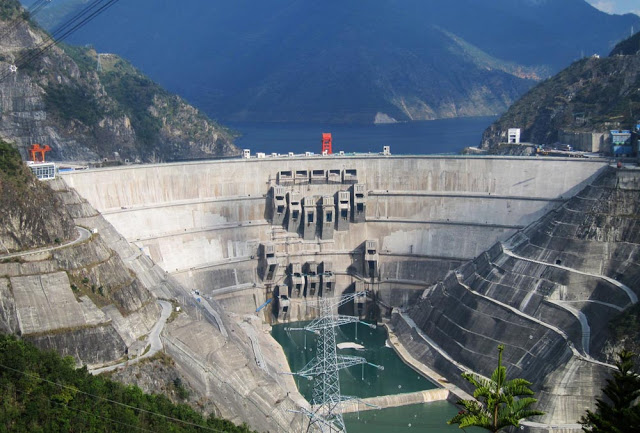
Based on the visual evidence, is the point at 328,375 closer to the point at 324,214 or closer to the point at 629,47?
the point at 324,214

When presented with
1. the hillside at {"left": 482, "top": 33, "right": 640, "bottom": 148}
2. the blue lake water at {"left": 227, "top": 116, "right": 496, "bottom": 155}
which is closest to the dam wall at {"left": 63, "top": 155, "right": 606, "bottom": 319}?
the hillside at {"left": 482, "top": 33, "right": 640, "bottom": 148}

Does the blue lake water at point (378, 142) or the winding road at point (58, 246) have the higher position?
the blue lake water at point (378, 142)

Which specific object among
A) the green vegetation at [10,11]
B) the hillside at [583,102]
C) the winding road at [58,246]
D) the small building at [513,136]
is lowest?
the winding road at [58,246]

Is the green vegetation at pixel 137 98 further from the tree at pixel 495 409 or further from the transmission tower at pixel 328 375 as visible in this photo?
the tree at pixel 495 409

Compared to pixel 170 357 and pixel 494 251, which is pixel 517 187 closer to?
pixel 494 251

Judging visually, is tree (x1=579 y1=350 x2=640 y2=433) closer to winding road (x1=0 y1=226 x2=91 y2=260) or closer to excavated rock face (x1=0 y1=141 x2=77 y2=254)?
winding road (x1=0 y1=226 x2=91 y2=260)

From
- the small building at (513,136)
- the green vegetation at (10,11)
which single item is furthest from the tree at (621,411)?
the green vegetation at (10,11)

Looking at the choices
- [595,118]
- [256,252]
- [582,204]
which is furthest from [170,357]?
[595,118]
